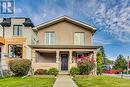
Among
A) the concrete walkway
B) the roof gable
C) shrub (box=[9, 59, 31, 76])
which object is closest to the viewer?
the concrete walkway

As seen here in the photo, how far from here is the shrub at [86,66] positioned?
33.3 m

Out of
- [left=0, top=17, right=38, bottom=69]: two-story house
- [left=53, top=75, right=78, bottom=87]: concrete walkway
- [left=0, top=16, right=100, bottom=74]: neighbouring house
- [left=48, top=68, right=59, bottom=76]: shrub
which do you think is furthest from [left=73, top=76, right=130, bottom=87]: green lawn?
[left=0, top=17, right=38, bottom=69]: two-story house

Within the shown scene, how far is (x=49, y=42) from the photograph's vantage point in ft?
126

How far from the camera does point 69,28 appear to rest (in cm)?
3888

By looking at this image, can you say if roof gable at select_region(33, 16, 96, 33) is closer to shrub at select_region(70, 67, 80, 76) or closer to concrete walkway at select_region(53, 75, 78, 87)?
shrub at select_region(70, 67, 80, 76)

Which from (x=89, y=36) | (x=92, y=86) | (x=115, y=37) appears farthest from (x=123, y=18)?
(x=92, y=86)

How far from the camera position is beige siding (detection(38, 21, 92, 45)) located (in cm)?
3853

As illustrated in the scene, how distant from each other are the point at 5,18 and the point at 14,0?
3461mm

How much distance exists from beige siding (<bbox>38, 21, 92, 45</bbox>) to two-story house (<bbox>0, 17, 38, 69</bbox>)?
14.3 feet

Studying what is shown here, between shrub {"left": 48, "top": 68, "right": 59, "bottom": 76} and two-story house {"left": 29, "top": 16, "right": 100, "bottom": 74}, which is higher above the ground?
two-story house {"left": 29, "top": 16, "right": 100, "bottom": 74}

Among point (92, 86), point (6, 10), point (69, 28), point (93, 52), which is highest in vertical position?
point (6, 10)

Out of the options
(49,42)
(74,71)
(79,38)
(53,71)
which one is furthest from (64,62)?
(53,71)

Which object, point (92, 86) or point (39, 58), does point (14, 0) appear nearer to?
point (39, 58)

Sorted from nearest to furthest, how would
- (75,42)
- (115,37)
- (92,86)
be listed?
(92,86) → (75,42) → (115,37)
